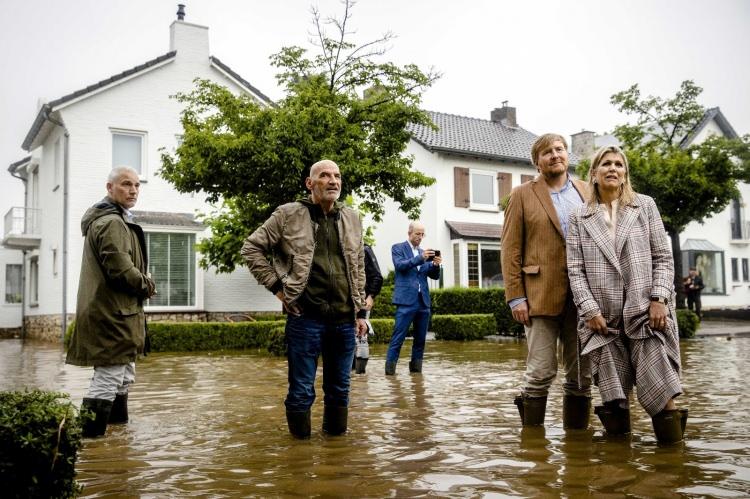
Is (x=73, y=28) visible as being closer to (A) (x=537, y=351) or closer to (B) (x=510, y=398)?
(B) (x=510, y=398)

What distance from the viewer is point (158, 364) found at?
12.0 m

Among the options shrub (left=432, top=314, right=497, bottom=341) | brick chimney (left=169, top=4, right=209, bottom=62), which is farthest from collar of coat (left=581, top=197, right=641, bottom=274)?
brick chimney (left=169, top=4, right=209, bottom=62)

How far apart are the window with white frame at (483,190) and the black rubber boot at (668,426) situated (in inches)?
913

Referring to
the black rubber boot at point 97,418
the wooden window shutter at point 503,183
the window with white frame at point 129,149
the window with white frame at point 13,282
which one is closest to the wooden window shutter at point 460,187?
the wooden window shutter at point 503,183

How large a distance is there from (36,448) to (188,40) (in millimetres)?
21964

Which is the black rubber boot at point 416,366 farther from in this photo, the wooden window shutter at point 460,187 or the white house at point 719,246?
the white house at point 719,246

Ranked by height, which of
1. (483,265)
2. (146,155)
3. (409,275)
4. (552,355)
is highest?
(146,155)

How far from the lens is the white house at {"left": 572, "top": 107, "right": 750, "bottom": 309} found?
111 feet

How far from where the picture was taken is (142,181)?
20984 mm

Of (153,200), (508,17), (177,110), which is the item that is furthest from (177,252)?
(508,17)

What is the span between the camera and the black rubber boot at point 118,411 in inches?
218

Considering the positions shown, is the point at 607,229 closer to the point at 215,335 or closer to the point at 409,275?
the point at 409,275

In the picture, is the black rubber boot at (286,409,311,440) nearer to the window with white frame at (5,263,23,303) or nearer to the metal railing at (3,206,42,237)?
the metal railing at (3,206,42,237)

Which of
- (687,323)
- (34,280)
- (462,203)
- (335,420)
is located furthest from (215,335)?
(462,203)
